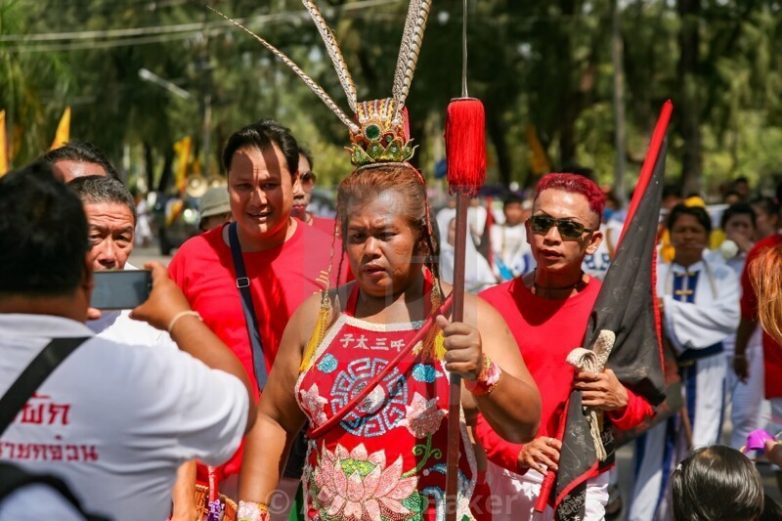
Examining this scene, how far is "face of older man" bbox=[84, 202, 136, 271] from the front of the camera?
13.5 ft

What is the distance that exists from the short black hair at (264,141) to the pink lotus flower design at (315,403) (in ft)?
4.97

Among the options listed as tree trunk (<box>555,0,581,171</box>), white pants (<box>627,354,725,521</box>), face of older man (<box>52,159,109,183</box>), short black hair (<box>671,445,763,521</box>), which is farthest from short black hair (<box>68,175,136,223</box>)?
tree trunk (<box>555,0,581,171</box>)

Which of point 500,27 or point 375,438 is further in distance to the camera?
point 500,27

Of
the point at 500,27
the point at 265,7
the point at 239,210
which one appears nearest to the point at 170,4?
the point at 265,7

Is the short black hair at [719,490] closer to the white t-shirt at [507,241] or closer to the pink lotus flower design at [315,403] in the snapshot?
the pink lotus flower design at [315,403]

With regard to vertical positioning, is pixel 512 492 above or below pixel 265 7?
below

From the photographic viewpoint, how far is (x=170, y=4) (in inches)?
1446

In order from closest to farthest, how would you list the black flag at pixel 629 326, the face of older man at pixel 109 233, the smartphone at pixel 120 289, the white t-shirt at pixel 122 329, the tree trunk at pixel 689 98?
the smartphone at pixel 120 289 < the white t-shirt at pixel 122 329 < the face of older man at pixel 109 233 < the black flag at pixel 629 326 < the tree trunk at pixel 689 98

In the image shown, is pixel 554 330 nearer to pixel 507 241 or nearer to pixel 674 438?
pixel 674 438

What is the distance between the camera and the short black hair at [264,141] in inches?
202

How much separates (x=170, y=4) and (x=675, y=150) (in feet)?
47.9

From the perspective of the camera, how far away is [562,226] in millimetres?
5066

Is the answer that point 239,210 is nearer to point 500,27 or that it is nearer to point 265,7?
point 500,27

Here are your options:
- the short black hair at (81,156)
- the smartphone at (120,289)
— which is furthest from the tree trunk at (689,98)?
the smartphone at (120,289)
